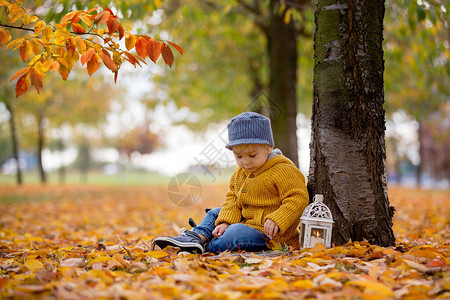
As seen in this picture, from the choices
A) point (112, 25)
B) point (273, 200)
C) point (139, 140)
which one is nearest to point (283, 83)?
point (273, 200)

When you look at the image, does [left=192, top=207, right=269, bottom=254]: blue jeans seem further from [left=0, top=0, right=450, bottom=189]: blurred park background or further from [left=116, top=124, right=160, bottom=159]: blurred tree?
[left=116, top=124, right=160, bottom=159]: blurred tree

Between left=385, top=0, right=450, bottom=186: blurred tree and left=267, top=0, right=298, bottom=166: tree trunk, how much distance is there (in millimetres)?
1533

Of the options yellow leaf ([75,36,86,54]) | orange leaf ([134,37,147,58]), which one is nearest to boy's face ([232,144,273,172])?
orange leaf ([134,37,147,58])

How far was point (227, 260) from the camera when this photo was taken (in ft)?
8.07

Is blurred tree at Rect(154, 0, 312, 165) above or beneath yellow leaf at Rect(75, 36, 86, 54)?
above

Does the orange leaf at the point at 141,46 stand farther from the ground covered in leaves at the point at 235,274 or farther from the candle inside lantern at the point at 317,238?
the candle inside lantern at the point at 317,238

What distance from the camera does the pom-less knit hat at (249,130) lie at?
2.74 metres

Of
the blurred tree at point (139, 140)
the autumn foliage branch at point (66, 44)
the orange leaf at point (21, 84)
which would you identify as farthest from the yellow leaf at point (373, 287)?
the blurred tree at point (139, 140)

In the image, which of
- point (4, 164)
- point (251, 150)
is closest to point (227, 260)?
point (251, 150)

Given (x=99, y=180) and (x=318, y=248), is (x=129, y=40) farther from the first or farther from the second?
(x=99, y=180)

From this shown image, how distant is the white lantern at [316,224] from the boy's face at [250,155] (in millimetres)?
479

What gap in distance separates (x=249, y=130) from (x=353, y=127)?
2.39 feet

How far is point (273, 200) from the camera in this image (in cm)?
282

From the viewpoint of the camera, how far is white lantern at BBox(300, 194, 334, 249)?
99.7 inches
